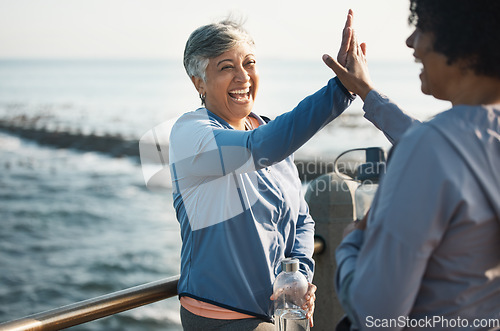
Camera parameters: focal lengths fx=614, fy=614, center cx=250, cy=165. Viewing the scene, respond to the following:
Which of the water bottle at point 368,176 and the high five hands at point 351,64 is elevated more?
the high five hands at point 351,64

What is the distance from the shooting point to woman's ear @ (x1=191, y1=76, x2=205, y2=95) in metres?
2.65

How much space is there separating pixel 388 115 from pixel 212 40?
86 centimetres

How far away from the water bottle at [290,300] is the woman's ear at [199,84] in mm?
848

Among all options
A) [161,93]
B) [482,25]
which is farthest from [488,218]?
[161,93]

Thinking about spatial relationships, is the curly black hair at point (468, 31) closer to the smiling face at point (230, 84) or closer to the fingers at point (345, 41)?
the fingers at point (345, 41)

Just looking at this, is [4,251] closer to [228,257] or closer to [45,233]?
[45,233]

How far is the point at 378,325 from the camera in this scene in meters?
A: 1.39

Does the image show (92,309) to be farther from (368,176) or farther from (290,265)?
(368,176)

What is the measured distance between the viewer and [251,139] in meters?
2.21

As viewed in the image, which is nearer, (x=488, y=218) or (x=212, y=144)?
(x=488, y=218)

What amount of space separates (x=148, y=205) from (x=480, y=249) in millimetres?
19912

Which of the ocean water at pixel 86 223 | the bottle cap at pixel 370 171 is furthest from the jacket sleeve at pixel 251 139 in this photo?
the ocean water at pixel 86 223

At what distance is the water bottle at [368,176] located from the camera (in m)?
1.97

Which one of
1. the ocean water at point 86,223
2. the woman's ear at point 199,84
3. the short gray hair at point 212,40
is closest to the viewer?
the short gray hair at point 212,40
